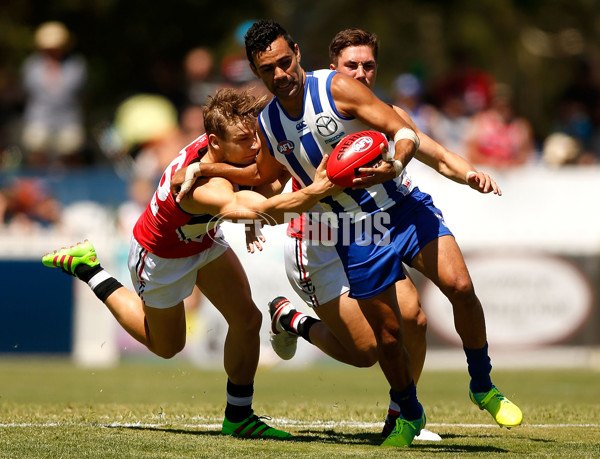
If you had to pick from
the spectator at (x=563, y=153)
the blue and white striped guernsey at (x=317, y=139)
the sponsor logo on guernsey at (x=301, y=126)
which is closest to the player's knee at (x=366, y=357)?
the blue and white striped guernsey at (x=317, y=139)

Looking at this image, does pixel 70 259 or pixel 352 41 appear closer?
pixel 352 41

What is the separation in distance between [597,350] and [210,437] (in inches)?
312

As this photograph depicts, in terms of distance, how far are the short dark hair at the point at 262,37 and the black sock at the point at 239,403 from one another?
2287mm

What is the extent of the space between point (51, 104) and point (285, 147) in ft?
31.5

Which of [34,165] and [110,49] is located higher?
[110,49]

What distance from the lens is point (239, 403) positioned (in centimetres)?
727

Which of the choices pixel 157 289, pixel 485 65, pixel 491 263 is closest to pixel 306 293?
A: pixel 157 289

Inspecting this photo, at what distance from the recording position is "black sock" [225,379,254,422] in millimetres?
7266

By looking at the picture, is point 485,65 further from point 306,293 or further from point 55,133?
point 306,293

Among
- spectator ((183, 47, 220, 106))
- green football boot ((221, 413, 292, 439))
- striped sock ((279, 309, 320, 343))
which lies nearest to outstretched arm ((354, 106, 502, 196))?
striped sock ((279, 309, 320, 343))

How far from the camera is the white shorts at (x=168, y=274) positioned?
7.25 m

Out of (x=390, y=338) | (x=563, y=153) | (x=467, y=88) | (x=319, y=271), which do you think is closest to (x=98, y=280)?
(x=319, y=271)

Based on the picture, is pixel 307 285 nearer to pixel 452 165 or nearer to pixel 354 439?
pixel 354 439

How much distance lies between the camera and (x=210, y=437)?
6.98 m
